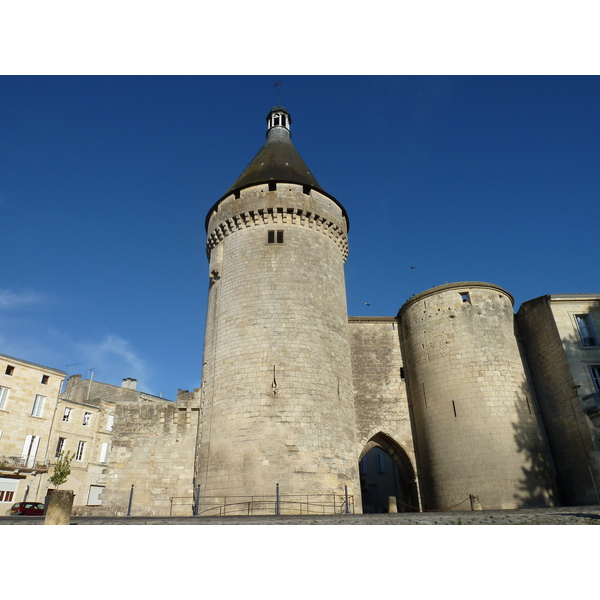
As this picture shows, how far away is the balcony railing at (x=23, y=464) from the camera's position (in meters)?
18.8

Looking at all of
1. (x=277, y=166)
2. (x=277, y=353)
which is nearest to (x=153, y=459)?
(x=277, y=353)

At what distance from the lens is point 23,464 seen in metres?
19.5

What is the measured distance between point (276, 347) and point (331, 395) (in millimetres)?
2226

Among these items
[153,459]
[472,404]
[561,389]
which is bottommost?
[153,459]

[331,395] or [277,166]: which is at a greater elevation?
[277,166]

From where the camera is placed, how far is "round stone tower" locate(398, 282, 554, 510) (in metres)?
14.5

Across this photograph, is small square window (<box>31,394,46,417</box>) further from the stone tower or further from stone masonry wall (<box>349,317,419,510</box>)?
stone masonry wall (<box>349,317,419,510</box>)

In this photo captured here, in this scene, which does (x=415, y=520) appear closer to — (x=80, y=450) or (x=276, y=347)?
(x=276, y=347)

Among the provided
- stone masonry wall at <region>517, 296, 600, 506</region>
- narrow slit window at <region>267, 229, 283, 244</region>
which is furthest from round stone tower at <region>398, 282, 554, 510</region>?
narrow slit window at <region>267, 229, 283, 244</region>

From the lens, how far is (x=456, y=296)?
57.1ft

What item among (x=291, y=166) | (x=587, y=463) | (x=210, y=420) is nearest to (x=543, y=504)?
(x=587, y=463)

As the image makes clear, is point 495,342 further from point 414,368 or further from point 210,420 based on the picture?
point 210,420

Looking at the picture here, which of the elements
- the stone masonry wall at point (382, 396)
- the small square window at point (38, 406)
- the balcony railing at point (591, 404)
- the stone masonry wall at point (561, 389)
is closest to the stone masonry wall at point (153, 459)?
the stone masonry wall at point (382, 396)

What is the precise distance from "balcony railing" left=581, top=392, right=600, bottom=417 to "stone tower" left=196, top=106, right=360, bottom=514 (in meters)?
7.35
